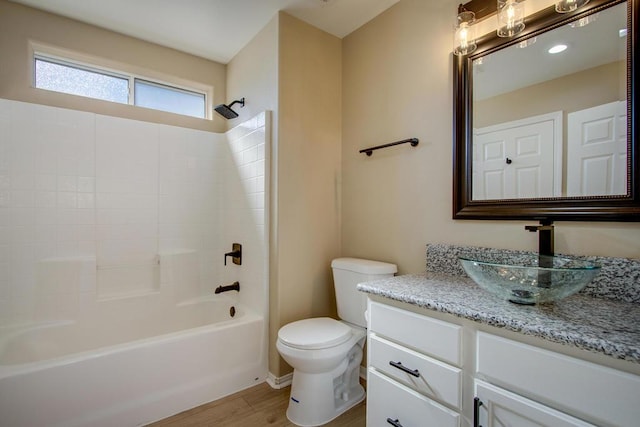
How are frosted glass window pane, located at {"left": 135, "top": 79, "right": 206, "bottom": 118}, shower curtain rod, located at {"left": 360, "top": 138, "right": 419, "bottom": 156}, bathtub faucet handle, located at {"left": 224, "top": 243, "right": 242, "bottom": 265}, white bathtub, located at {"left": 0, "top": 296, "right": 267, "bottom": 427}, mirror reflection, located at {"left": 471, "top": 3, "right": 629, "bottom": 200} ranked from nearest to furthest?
mirror reflection, located at {"left": 471, "top": 3, "right": 629, "bottom": 200} → white bathtub, located at {"left": 0, "top": 296, "right": 267, "bottom": 427} → shower curtain rod, located at {"left": 360, "top": 138, "right": 419, "bottom": 156} → bathtub faucet handle, located at {"left": 224, "top": 243, "right": 242, "bottom": 265} → frosted glass window pane, located at {"left": 135, "top": 79, "right": 206, "bottom": 118}

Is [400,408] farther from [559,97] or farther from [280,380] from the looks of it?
[559,97]

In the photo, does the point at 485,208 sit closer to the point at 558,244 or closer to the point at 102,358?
the point at 558,244

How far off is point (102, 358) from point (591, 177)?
249 cm

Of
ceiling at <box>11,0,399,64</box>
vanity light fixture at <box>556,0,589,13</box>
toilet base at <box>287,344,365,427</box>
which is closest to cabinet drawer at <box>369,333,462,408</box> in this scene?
toilet base at <box>287,344,365,427</box>

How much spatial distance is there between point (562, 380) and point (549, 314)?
0.21 metres

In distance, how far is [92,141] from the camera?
7.64ft

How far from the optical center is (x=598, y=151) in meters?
1.24

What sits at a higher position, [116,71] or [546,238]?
[116,71]

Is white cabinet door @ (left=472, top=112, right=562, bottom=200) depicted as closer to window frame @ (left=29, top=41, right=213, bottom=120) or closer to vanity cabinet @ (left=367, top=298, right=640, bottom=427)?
vanity cabinet @ (left=367, top=298, right=640, bottom=427)

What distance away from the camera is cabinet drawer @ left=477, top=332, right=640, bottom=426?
76cm

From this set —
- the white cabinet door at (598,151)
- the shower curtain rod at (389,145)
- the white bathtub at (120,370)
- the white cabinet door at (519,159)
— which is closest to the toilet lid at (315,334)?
the white bathtub at (120,370)

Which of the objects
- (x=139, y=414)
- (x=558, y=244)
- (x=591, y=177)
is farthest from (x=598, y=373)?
(x=139, y=414)

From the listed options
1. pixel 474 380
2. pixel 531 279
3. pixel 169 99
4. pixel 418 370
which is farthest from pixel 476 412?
pixel 169 99

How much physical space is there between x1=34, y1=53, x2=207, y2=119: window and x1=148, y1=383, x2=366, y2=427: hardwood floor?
241 centimetres
